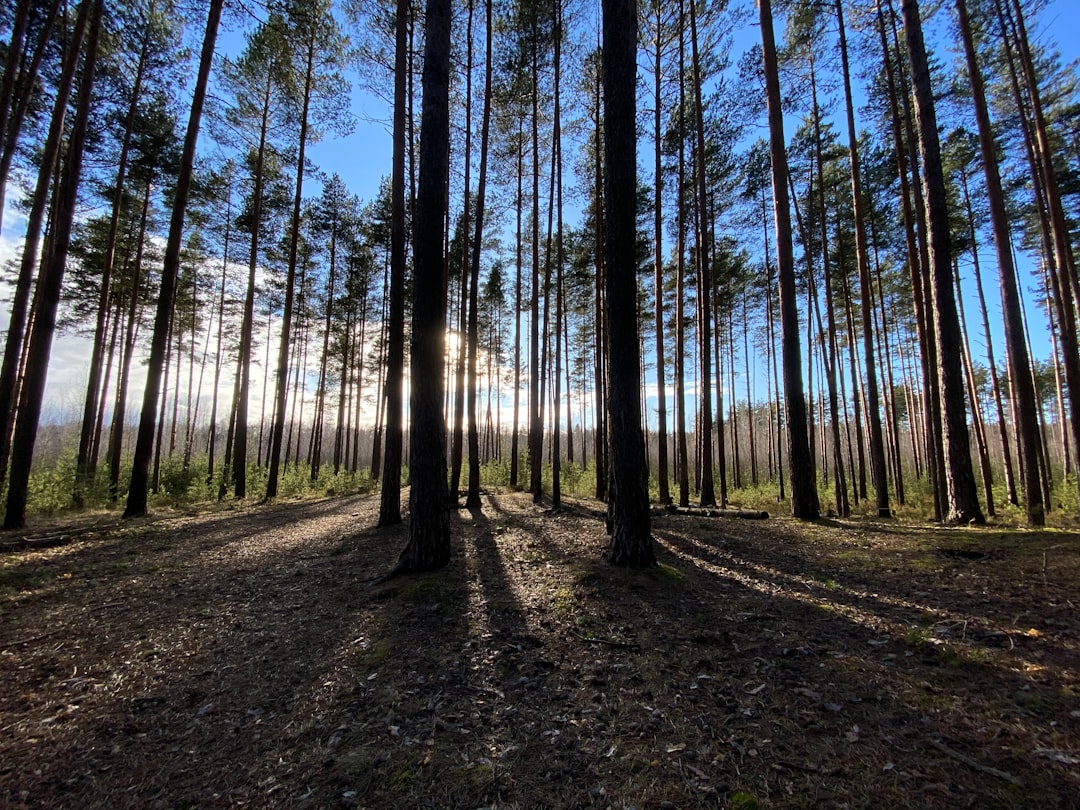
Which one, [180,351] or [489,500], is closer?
[489,500]

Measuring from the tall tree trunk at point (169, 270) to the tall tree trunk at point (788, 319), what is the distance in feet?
38.6

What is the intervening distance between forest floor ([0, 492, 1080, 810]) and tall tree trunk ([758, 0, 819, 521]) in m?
2.72

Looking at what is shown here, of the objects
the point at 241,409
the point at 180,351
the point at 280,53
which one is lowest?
the point at 241,409

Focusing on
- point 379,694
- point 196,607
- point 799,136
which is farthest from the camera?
point 799,136

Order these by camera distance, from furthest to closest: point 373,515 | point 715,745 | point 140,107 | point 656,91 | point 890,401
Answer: point 890,401, point 140,107, point 656,91, point 373,515, point 715,745

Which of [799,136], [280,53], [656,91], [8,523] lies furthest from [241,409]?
[799,136]

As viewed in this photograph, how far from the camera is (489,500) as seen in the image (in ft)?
43.8

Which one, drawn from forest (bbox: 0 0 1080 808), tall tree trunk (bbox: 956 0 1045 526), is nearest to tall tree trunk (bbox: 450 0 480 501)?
forest (bbox: 0 0 1080 808)

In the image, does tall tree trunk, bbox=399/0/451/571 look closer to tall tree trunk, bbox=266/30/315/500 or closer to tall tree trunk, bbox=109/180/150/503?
tall tree trunk, bbox=266/30/315/500

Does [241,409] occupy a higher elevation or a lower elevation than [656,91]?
Answer: lower

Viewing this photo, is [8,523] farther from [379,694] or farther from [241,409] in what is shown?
[379,694]

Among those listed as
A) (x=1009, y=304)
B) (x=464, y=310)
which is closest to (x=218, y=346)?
(x=464, y=310)

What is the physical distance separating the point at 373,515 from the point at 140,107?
13844mm

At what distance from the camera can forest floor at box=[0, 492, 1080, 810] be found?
1.98 m
